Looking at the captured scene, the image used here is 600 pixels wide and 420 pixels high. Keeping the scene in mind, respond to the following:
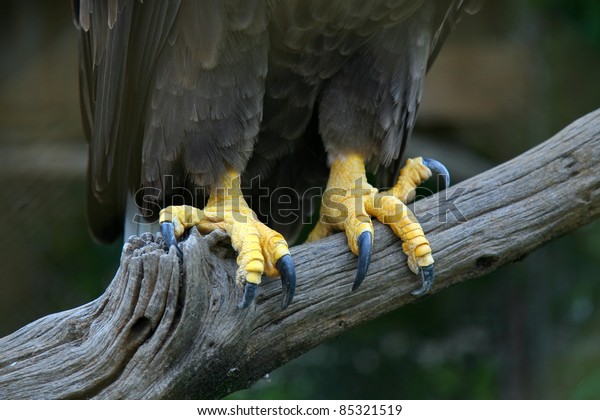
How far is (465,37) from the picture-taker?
5773 mm

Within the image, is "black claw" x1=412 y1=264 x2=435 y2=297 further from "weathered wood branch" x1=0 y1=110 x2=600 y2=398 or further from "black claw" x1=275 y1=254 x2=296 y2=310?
"black claw" x1=275 y1=254 x2=296 y2=310

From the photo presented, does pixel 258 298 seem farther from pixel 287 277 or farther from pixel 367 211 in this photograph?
pixel 367 211

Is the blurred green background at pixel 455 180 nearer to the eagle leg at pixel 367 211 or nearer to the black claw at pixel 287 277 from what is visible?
the eagle leg at pixel 367 211

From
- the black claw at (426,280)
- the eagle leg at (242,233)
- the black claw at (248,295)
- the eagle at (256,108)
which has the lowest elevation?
the black claw at (426,280)

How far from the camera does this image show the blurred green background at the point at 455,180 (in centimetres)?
484

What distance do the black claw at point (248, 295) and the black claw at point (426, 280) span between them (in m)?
0.58

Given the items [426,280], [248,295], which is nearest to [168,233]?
[248,295]

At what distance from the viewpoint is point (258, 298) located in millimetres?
2488

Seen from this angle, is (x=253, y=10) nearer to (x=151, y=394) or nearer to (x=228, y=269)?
(x=228, y=269)

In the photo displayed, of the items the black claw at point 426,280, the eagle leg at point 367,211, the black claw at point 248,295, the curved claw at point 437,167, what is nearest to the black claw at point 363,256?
the eagle leg at point 367,211

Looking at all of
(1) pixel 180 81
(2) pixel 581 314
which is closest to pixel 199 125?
(1) pixel 180 81

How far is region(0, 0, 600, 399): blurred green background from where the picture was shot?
15.9 feet

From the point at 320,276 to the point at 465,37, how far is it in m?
3.69

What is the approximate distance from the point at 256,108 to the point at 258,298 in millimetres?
722
